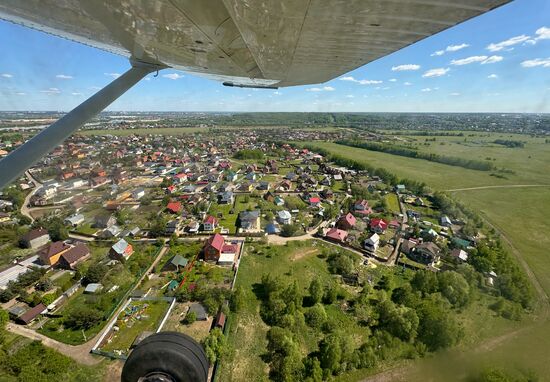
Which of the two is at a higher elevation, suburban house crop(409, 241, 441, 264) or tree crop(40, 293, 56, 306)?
tree crop(40, 293, 56, 306)

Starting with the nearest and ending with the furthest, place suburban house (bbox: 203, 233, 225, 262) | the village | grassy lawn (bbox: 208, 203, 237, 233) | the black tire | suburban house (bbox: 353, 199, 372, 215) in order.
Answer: the black tire, the village, suburban house (bbox: 203, 233, 225, 262), grassy lawn (bbox: 208, 203, 237, 233), suburban house (bbox: 353, 199, 372, 215)

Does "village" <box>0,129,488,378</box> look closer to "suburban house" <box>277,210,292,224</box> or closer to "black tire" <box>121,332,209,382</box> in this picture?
"suburban house" <box>277,210,292,224</box>

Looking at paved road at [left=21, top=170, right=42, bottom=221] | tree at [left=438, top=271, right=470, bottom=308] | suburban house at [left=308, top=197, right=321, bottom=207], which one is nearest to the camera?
tree at [left=438, top=271, right=470, bottom=308]

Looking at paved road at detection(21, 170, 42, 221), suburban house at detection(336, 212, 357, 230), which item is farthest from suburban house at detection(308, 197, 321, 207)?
paved road at detection(21, 170, 42, 221)

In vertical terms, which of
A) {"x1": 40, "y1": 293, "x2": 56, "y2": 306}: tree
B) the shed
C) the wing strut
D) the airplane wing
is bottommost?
the shed

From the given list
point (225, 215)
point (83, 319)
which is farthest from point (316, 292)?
point (225, 215)

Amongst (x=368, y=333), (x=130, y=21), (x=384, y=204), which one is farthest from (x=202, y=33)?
(x=384, y=204)

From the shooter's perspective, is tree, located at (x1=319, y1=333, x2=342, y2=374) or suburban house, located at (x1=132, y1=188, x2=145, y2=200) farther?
suburban house, located at (x1=132, y1=188, x2=145, y2=200)
